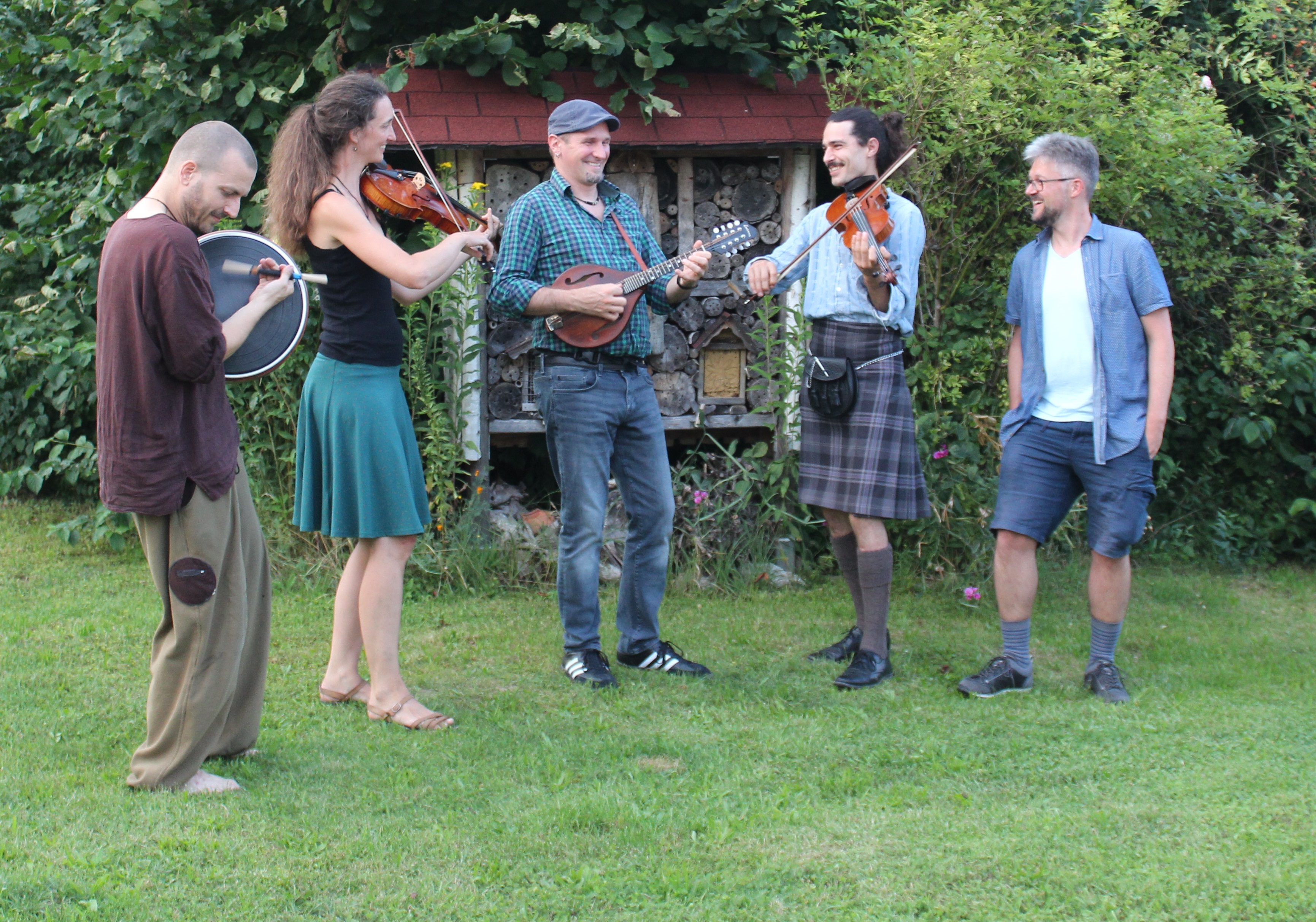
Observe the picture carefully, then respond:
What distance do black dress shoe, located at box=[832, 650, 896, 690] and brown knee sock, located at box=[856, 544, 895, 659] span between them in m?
0.02

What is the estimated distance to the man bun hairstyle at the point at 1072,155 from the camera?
4188 millimetres

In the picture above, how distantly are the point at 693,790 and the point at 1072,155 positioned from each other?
8.21ft

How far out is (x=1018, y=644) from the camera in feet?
14.3

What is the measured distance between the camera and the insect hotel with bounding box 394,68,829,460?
5.72 m

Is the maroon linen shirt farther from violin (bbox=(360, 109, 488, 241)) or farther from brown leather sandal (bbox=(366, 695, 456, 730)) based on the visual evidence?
brown leather sandal (bbox=(366, 695, 456, 730))

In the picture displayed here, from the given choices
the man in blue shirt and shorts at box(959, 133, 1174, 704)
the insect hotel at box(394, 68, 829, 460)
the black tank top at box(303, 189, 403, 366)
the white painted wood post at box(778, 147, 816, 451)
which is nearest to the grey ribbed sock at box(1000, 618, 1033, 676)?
the man in blue shirt and shorts at box(959, 133, 1174, 704)

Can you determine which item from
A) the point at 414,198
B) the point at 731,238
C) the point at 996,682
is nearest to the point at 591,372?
the point at 731,238

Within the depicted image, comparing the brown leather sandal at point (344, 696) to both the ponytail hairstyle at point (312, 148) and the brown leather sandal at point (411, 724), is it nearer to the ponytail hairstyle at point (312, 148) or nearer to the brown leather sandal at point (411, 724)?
the brown leather sandal at point (411, 724)

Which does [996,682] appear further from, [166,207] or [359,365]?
[166,207]

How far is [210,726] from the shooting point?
10.7 feet

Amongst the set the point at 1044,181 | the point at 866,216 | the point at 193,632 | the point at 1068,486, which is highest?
the point at 1044,181

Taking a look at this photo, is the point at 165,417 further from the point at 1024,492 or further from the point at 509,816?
the point at 1024,492

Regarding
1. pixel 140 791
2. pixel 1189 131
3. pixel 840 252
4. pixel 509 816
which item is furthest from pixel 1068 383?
pixel 140 791

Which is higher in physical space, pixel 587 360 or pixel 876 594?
pixel 587 360
